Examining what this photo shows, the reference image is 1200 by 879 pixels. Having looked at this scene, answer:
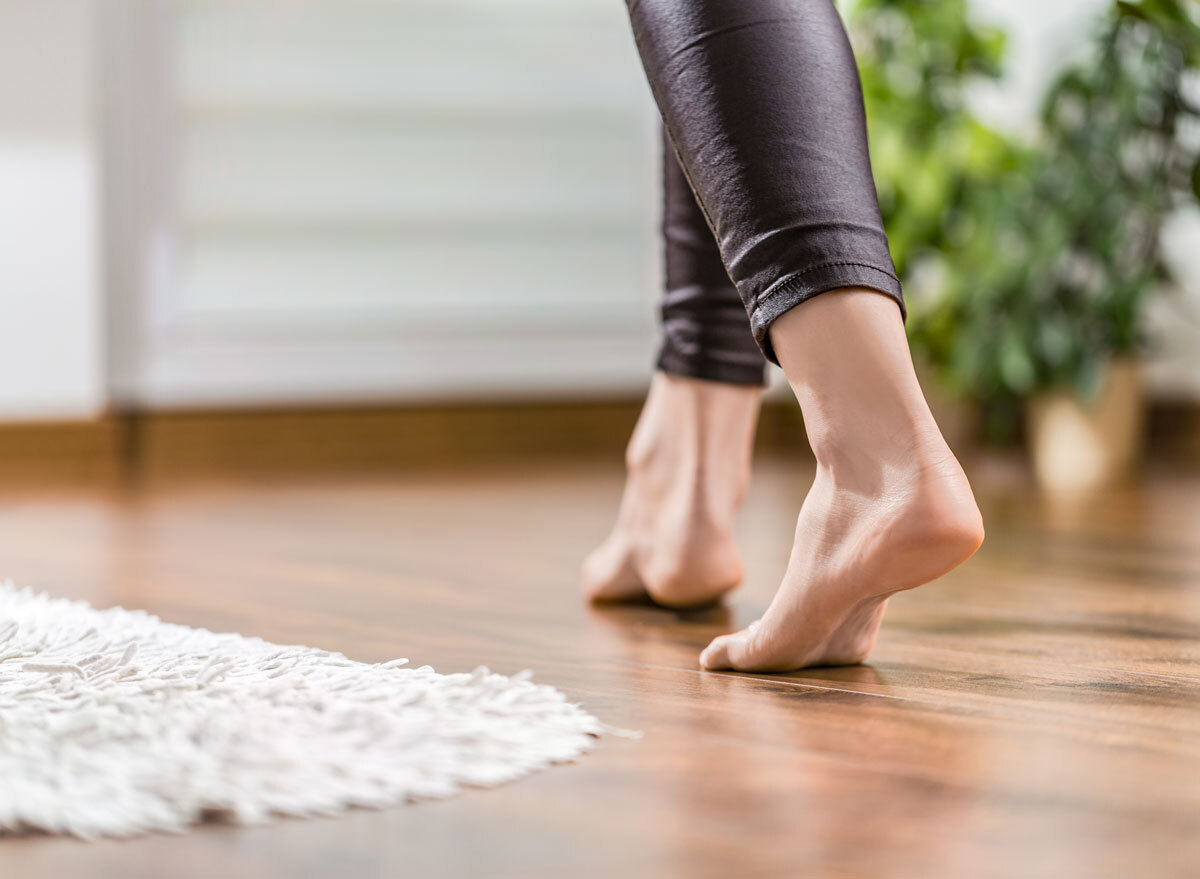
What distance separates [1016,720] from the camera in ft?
2.12

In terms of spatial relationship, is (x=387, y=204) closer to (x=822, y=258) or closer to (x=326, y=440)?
(x=326, y=440)

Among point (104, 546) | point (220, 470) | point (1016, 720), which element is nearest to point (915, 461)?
point (1016, 720)

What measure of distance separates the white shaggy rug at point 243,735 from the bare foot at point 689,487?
0.29m

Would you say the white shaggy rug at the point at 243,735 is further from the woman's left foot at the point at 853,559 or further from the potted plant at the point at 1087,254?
the potted plant at the point at 1087,254

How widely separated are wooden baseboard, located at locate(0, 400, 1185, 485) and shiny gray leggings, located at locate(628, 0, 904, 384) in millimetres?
1575

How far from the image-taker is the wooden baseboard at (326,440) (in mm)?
2137

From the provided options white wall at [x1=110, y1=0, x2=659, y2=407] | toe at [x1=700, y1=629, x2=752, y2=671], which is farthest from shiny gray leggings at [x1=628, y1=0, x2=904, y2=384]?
white wall at [x1=110, y1=0, x2=659, y2=407]

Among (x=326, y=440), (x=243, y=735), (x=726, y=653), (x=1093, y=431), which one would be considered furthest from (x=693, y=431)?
(x=326, y=440)

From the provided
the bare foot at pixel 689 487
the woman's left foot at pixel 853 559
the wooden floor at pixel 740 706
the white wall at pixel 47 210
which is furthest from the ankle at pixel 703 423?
the white wall at pixel 47 210

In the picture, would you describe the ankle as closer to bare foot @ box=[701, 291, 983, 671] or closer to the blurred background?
bare foot @ box=[701, 291, 983, 671]

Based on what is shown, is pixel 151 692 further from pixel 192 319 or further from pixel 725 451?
pixel 192 319

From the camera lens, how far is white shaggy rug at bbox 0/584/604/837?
499 mm

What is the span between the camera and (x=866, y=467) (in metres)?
0.69

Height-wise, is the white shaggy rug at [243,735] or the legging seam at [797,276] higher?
the legging seam at [797,276]
